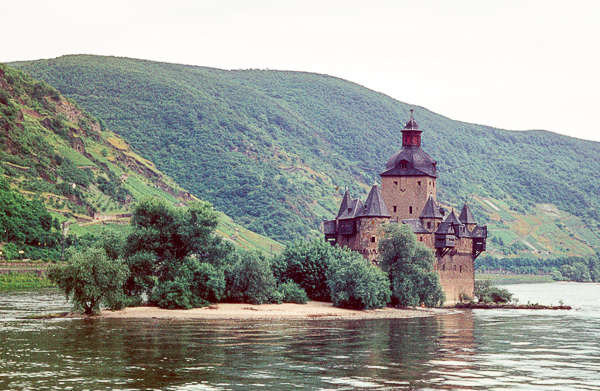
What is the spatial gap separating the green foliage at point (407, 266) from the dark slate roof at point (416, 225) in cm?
1319

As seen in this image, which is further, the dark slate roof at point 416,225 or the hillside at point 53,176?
the hillside at point 53,176

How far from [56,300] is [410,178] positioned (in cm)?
4417

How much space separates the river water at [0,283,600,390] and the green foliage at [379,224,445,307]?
14425 millimetres

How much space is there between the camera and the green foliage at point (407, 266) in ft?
274

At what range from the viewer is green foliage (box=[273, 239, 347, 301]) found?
282 ft

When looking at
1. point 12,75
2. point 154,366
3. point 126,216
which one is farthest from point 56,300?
point 12,75

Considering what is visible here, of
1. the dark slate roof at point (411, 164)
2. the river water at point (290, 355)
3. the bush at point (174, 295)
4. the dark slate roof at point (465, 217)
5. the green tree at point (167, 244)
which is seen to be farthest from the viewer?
the dark slate roof at point (465, 217)

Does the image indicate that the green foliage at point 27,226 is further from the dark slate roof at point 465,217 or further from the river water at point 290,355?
the dark slate roof at point 465,217

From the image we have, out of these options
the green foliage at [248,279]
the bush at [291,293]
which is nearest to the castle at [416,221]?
the bush at [291,293]

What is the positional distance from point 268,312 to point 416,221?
1261 inches

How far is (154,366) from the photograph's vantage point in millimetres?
40469

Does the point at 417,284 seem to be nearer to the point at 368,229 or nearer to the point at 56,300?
the point at 368,229

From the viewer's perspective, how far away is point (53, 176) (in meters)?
156

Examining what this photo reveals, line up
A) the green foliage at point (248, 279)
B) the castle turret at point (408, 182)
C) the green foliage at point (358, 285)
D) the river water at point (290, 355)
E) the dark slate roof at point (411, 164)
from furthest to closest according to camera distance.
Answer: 1. the dark slate roof at point (411, 164)
2. the castle turret at point (408, 182)
3. the green foliage at point (358, 285)
4. the green foliage at point (248, 279)
5. the river water at point (290, 355)
